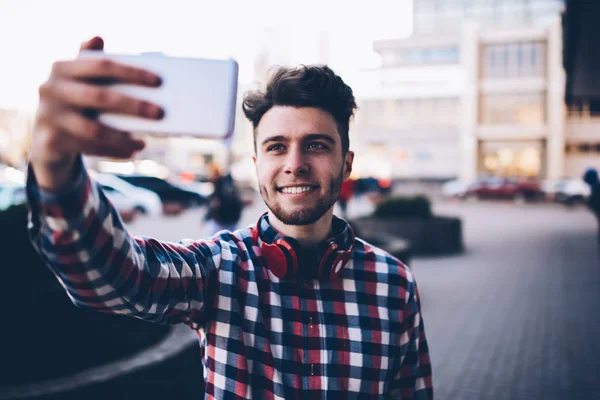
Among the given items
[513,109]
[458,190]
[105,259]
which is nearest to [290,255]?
[105,259]

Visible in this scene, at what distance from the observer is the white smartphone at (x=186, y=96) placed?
89 centimetres

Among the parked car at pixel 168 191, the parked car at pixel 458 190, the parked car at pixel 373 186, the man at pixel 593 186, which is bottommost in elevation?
the parked car at pixel 458 190

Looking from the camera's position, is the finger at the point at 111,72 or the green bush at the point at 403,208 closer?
the finger at the point at 111,72

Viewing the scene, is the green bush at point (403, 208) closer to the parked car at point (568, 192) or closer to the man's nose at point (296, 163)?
the man's nose at point (296, 163)

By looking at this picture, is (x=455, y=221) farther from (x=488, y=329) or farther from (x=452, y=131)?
(x=452, y=131)

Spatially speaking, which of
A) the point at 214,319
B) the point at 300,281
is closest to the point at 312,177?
the point at 300,281

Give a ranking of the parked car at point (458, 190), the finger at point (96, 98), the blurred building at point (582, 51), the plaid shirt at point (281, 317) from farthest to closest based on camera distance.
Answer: the parked car at point (458, 190)
the blurred building at point (582, 51)
the plaid shirt at point (281, 317)
the finger at point (96, 98)

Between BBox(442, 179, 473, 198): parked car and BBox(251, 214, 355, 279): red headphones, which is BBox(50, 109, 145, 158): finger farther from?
BBox(442, 179, 473, 198): parked car

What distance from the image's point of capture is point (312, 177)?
164 centimetres

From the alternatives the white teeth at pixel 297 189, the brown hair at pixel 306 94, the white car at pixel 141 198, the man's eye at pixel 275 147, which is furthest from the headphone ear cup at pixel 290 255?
the white car at pixel 141 198

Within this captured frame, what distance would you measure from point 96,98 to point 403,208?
41.4ft

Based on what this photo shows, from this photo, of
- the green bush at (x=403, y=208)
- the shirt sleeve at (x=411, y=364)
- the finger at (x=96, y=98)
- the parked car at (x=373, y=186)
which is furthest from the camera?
the parked car at (x=373, y=186)

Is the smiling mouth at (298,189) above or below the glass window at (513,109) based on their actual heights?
below

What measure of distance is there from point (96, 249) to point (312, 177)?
2.43 feet
